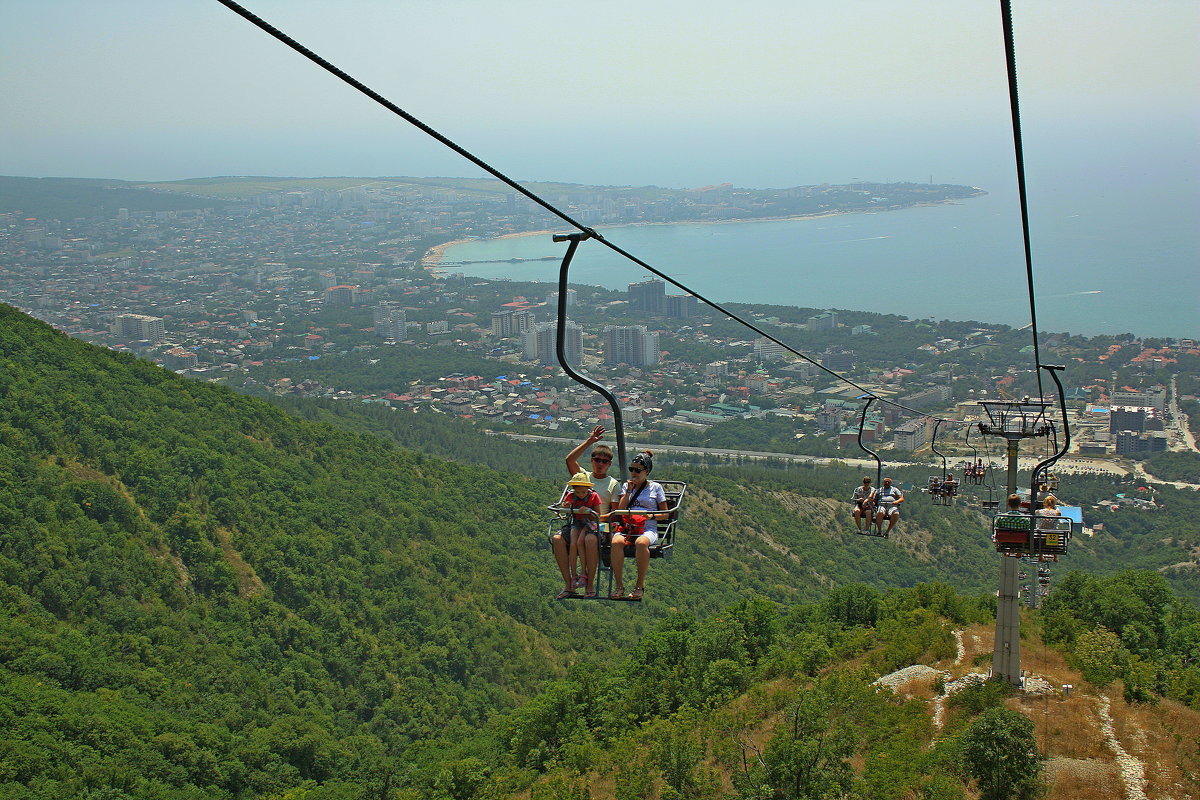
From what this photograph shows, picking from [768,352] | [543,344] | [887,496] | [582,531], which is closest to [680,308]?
[768,352]

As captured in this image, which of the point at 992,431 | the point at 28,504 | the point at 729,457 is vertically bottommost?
the point at 729,457

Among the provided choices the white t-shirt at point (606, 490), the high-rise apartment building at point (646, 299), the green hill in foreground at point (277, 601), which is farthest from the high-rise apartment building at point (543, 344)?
the white t-shirt at point (606, 490)

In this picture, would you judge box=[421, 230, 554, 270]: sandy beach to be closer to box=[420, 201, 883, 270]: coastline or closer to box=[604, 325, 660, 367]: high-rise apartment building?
box=[420, 201, 883, 270]: coastline

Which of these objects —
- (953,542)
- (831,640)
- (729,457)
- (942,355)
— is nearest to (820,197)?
(942,355)

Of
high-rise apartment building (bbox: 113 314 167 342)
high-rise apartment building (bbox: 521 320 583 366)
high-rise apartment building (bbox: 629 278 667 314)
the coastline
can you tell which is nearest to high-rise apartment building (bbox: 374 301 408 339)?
high-rise apartment building (bbox: 521 320 583 366)

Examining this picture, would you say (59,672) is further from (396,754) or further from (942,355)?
(942,355)

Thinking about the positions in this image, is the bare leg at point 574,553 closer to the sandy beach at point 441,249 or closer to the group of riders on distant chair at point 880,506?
the group of riders on distant chair at point 880,506
